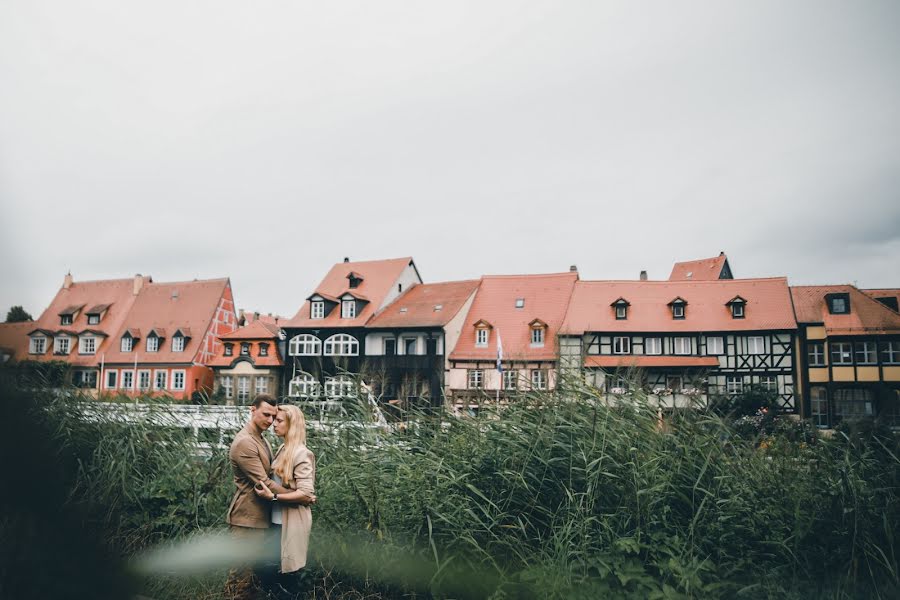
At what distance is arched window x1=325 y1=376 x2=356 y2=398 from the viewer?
603 cm

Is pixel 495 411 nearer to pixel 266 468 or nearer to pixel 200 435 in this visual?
pixel 266 468

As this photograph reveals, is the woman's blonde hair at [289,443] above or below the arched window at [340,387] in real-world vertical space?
below

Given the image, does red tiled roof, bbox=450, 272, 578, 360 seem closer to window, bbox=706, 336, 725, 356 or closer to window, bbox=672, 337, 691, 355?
window, bbox=672, 337, 691, 355

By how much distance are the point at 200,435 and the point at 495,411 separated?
9.36ft

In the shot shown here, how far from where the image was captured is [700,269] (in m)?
41.0

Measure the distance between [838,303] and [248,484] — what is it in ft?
104

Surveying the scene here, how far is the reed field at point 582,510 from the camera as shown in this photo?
3652 mm

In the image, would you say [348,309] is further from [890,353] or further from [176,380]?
A: [890,353]

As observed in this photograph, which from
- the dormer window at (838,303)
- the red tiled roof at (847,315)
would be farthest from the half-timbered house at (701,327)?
the dormer window at (838,303)

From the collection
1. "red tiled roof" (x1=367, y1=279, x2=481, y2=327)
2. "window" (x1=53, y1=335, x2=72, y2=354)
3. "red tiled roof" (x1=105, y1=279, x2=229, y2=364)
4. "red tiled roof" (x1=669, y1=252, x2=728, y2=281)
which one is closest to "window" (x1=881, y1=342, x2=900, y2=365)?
"red tiled roof" (x1=669, y1=252, x2=728, y2=281)

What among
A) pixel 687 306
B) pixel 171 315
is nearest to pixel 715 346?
pixel 687 306

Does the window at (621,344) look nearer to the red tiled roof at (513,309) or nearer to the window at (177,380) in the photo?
the red tiled roof at (513,309)

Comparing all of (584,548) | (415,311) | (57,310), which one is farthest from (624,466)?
(57,310)

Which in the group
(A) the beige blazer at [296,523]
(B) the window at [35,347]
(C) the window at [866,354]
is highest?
(C) the window at [866,354]
